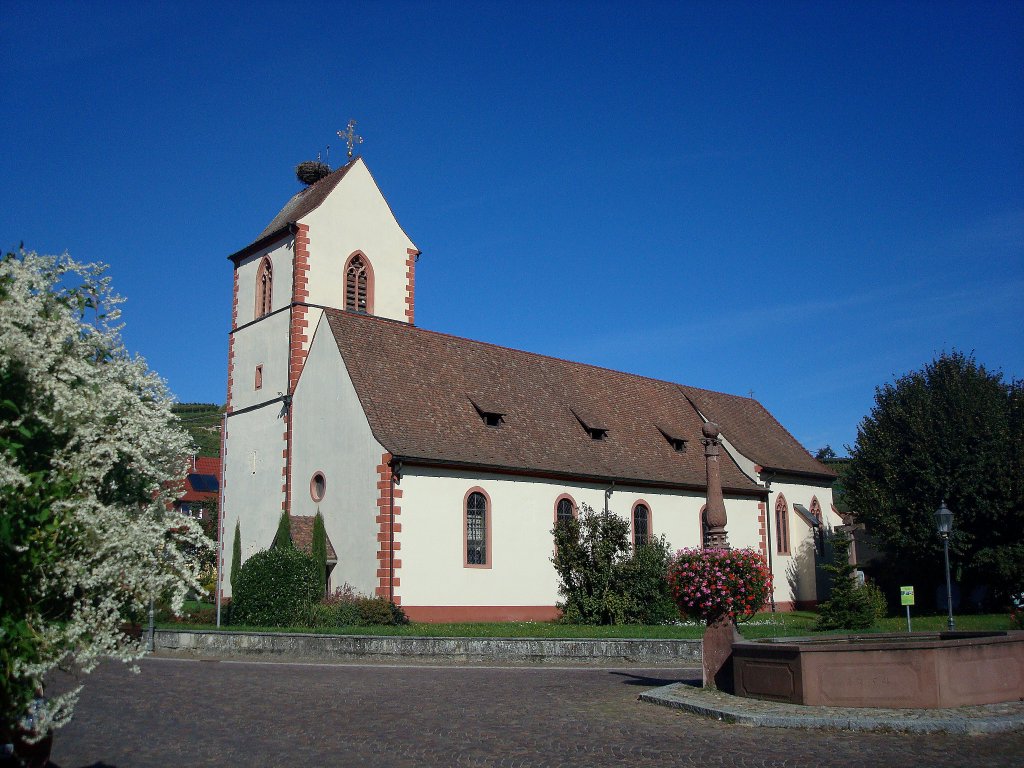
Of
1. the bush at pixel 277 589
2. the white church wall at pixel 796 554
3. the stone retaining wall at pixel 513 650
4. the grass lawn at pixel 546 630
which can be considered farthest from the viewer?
the white church wall at pixel 796 554

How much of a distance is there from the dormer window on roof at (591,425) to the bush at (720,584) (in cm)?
1943

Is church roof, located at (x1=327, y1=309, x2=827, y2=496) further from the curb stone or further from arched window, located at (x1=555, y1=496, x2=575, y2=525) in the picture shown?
the curb stone

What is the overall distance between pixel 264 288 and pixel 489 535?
43.1 feet

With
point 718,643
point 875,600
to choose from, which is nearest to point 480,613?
point 875,600

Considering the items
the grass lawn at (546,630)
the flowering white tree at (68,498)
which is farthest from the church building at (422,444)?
the flowering white tree at (68,498)

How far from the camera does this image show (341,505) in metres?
27.6

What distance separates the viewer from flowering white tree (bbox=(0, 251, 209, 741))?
5.25 m

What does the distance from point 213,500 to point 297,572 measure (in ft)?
97.9

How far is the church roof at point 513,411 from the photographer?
28.1m

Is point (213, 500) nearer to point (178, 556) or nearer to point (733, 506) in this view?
point (733, 506)

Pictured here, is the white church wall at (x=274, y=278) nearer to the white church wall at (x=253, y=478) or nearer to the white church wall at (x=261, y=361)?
the white church wall at (x=261, y=361)

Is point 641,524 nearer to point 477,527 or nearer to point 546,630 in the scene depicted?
point 477,527

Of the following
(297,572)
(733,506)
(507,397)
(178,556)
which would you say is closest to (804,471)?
(733,506)

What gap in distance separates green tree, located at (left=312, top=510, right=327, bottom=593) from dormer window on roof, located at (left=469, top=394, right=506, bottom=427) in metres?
5.96
